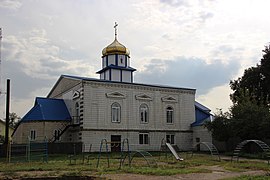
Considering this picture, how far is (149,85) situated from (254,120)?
13403mm

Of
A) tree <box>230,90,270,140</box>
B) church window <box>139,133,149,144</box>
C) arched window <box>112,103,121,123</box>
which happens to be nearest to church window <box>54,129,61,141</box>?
arched window <box>112,103,121,123</box>

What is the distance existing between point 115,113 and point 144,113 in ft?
12.2

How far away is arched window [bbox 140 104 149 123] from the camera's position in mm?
41859

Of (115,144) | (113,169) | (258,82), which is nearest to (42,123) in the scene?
(115,144)

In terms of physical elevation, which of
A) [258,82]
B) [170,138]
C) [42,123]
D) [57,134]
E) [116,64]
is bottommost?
[170,138]

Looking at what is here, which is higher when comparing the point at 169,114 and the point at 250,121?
the point at 169,114

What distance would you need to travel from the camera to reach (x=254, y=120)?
33.1m

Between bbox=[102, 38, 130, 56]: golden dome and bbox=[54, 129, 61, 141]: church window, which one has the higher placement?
bbox=[102, 38, 130, 56]: golden dome

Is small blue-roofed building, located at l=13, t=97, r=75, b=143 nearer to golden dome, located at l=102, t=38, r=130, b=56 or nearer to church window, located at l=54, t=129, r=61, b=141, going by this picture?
church window, located at l=54, t=129, r=61, b=141

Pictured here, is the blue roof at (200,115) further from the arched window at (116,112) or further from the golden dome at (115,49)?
the golden dome at (115,49)

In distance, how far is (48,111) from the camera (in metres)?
39.9

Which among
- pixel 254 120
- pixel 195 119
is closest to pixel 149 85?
pixel 195 119

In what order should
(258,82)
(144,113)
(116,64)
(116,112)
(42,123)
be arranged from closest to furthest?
(42,123), (116,112), (144,113), (258,82), (116,64)

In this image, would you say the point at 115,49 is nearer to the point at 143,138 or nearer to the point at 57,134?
the point at 143,138
